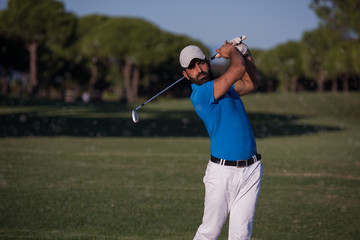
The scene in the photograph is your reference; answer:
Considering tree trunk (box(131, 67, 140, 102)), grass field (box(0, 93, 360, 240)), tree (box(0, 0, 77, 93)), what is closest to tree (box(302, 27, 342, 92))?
tree trunk (box(131, 67, 140, 102))

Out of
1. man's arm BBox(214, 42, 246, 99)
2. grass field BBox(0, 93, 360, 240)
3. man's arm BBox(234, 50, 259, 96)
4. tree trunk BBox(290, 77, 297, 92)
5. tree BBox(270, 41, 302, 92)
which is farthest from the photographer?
tree trunk BBox(290, 77, 297, 92)

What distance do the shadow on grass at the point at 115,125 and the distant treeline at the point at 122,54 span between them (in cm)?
777

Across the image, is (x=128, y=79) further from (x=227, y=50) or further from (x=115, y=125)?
(x=227, y=50)

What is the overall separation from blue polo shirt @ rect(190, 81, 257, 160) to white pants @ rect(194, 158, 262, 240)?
129 millimetres

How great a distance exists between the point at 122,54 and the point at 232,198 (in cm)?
6348

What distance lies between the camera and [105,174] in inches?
453

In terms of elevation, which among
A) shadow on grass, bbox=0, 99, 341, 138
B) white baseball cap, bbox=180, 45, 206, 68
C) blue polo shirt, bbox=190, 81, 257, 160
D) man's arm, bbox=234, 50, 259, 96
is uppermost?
white baseball cap, bbox=180, 45, 206, 68

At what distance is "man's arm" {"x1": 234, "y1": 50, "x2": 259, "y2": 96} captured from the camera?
4.73 metres

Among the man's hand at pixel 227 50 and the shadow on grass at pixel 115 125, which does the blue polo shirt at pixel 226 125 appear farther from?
the shadow on grass at pixel 115 125

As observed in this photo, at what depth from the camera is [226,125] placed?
432cm

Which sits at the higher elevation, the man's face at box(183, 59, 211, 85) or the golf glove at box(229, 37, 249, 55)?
the golf glove at box(229, 37, 249, 55)

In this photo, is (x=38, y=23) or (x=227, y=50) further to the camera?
(x=38, y=23)

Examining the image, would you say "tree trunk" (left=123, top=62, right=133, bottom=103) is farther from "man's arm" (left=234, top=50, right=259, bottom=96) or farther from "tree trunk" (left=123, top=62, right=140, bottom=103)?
"man's arm" (left=234, top=50, right=259, bottom=96)

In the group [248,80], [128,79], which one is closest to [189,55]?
[248,80]
